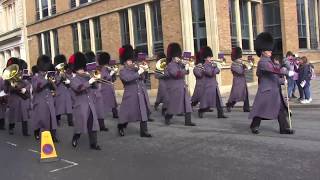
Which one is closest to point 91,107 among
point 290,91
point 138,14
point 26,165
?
point 26,165

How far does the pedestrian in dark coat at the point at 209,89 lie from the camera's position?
1307cm

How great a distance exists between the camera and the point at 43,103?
1105cm

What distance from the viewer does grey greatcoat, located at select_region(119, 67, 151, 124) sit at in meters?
10.6

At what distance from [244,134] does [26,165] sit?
4.09 meters

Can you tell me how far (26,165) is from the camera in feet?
28.9

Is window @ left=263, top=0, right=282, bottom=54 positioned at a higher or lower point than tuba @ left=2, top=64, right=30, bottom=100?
higher

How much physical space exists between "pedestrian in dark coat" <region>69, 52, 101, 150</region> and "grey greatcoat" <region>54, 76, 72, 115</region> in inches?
171

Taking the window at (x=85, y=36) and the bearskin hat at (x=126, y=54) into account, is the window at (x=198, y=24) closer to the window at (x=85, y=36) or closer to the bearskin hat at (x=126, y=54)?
the window at (x=85, y=36)

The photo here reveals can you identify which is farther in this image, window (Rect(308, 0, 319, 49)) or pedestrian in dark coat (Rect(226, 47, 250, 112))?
window (Rect(308, 0, 319, 49))

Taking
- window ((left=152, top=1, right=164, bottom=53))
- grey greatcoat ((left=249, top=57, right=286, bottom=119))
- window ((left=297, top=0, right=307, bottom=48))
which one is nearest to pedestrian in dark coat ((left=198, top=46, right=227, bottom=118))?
grey greatcoat ((left=249, top=57, right=286, bottom=119))

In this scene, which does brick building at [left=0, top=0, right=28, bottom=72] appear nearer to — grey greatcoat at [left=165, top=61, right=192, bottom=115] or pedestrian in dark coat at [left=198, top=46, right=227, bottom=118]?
pedestrian in dark coat at [left=198, top=46, right=227, bottom=118]

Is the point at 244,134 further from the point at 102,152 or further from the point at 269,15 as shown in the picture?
the point at 269,15

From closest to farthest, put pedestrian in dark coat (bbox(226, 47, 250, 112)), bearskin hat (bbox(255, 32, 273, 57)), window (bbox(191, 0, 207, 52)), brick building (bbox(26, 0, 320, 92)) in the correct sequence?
bearskin hat (bbox(255, 32, 273, 57))
pedestrian in dark coat (bbox(226, 47, 250, 112))
brick building (bbox(26, 0, 320, 92))
window (bbox(191, 0, 207, 52))

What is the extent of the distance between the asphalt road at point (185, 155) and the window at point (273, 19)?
1469 cm
